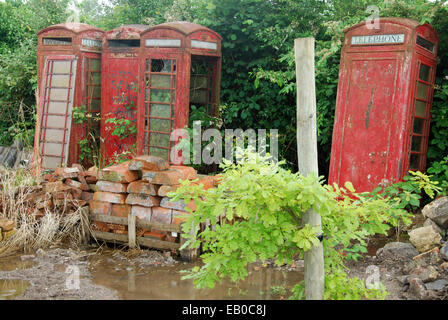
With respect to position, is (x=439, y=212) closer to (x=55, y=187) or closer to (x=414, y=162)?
(x=414, y=162)

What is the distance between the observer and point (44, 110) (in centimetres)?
929

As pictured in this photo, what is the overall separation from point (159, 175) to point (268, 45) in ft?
12.8

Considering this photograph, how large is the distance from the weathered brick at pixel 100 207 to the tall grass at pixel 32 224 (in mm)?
178

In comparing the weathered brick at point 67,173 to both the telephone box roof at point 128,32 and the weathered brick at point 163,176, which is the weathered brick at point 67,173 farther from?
the telephone box roof at point 128,32

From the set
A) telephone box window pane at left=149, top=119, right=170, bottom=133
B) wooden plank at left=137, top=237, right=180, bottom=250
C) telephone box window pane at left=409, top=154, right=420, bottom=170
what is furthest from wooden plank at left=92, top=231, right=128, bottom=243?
telephone box window pane at left=409, top=154, right=420, bottom=170

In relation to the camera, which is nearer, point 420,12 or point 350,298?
point 350,298

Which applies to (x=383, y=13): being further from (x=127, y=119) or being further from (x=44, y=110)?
(x=44, y=110)

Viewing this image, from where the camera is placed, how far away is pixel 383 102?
6.66 m

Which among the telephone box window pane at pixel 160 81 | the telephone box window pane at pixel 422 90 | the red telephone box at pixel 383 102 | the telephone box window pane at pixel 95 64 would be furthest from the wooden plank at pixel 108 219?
the telephone box window pane at pixel 422 90

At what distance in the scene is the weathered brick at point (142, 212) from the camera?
253 inches

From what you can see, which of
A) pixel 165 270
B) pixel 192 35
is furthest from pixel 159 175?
pixel 192 35

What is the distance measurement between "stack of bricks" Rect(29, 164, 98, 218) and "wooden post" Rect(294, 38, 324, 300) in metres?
4.08

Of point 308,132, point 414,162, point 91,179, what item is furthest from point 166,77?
Result: point 308,132

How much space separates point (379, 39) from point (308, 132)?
12.1ft
